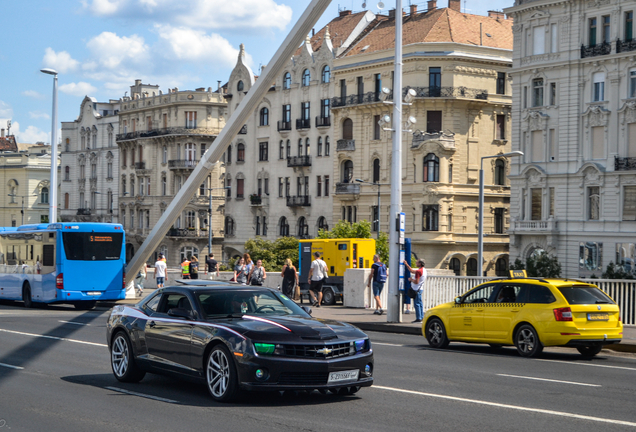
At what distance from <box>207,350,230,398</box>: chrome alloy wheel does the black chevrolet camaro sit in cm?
1

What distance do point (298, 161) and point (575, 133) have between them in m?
26.8

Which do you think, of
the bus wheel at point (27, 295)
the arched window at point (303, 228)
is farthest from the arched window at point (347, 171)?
the bus wheel at point (27, 295)

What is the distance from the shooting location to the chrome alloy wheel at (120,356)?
1244 centimetres

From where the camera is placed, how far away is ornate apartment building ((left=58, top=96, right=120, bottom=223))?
103812 millimetres

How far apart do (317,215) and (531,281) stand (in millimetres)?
59549

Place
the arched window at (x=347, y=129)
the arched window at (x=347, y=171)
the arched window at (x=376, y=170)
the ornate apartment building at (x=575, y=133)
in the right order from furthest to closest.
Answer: the arched window at (x=347, y=129) → the arched window at (x=347, y=171) → the arched window at (x=376, y=170) → the ornate apartment building at (x=575, y=133)

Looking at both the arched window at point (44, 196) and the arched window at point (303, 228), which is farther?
the arched window at point (44, 196)

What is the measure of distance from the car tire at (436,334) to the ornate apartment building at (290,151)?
184 feet

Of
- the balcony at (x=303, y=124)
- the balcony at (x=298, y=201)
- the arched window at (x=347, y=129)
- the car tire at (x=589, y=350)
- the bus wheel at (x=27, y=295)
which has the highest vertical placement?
the balcony at (x=303, y=124)

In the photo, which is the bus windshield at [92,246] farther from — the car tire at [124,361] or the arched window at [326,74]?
the arched window at [326,74]

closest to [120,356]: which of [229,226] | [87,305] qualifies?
[87,305]

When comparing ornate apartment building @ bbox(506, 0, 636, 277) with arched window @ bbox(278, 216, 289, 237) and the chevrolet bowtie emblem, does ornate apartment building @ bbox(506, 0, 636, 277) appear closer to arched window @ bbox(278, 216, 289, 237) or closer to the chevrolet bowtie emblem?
arched window @ bbox(278, 216, 289, 237)

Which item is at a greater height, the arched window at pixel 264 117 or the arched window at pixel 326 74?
the arched window at pixel 326 74

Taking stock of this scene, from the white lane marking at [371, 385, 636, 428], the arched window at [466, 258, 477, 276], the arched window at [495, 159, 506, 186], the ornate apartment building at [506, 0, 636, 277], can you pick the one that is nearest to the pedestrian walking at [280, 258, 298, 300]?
the white lane marking at [371, 385, 636, 428]
